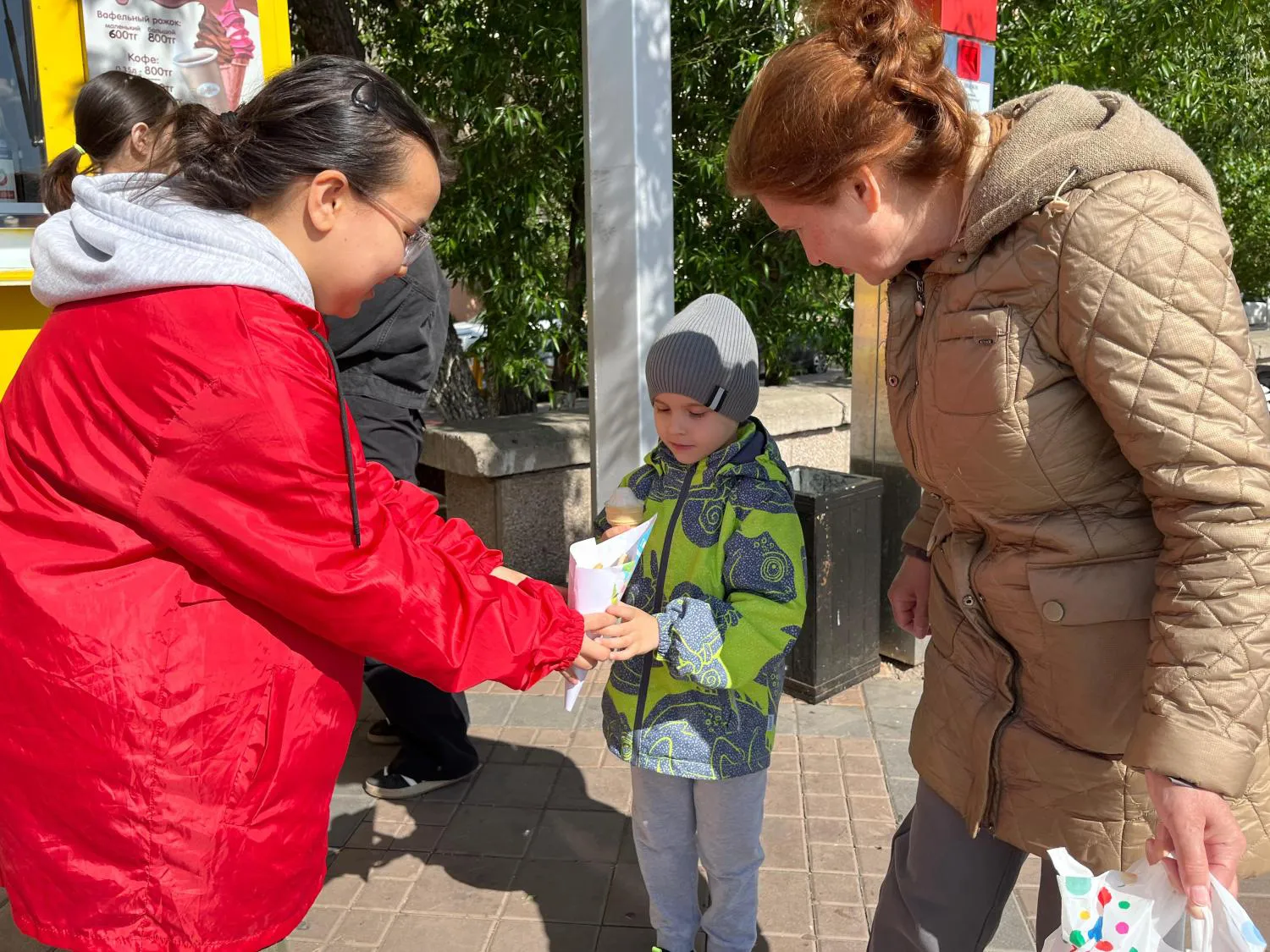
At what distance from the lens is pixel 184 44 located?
4441mm

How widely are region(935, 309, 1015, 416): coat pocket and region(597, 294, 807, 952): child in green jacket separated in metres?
0.86

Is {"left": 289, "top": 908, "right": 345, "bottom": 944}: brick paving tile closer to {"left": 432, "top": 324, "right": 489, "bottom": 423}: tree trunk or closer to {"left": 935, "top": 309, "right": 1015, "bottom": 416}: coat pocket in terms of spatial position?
{"left": 935, "top": 309, "right": 1015, "bottom": 416}: coat pocket

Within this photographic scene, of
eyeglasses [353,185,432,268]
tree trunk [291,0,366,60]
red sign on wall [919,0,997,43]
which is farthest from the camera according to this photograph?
tree trunk [291,0,366,60]

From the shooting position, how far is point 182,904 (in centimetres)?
161

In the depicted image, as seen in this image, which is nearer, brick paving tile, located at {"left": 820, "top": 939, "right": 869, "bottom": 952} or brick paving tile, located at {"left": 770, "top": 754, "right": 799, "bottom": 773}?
brick paving tile, located at {"left": 820, "top": 939, "right": 869, "bottom": 952}

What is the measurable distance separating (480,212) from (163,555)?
174 inches

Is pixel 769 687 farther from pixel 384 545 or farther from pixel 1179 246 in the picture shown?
pixel 1179 246

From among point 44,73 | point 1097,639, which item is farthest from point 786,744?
point 44,73

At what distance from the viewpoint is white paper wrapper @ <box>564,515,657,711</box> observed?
2266mm

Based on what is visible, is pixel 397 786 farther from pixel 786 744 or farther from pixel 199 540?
pixel 199 540

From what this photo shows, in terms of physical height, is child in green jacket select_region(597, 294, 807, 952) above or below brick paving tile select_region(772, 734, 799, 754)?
above

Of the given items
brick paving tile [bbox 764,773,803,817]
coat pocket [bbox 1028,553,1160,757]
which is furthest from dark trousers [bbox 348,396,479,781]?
coat pocket [bbox 1028,553,1160,757]

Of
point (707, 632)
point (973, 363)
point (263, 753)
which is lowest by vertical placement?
point (707, 632)

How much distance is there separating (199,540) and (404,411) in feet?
7.09
